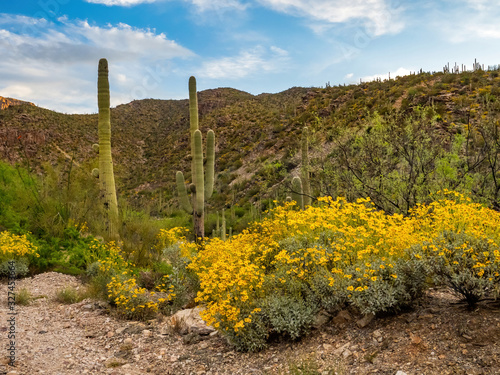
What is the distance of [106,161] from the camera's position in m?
10.5

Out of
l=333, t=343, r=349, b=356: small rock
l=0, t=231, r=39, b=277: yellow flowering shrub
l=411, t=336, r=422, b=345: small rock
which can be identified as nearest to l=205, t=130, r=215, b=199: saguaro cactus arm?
l=0, t=231, r=39, b=277: yellow flowering shrub

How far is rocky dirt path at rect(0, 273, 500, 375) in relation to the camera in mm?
3223

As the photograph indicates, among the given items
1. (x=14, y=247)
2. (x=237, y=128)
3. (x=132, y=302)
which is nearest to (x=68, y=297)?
(x=132, y=302)

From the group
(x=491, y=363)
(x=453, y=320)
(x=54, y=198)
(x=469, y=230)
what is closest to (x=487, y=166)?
(x=469, y=230)

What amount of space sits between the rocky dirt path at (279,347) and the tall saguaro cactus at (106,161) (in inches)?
158

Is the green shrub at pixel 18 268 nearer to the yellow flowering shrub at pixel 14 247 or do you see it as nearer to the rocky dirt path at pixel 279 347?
the yellow flowering shrub at pixel 14 247

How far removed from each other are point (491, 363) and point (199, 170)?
Result: 9391mm

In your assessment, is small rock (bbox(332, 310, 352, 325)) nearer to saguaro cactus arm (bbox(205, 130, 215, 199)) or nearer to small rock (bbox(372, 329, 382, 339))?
small rock (bbox(372, 329, 382, 339))

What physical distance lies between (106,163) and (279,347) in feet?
26.5

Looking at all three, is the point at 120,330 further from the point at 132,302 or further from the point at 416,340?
the point at 416,340

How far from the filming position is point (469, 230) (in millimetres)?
3910

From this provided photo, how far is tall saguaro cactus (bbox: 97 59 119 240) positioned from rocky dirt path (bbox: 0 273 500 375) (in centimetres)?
401

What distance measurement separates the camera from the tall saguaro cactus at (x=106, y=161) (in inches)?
398

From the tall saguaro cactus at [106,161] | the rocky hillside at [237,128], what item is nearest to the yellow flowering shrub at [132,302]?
the tall saguaro cactus at [106,161]
